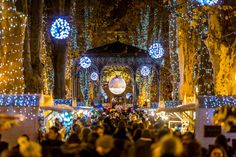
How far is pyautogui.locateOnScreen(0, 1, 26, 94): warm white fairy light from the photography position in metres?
19.0

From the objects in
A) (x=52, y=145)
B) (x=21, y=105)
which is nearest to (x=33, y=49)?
(x=21, y=105)

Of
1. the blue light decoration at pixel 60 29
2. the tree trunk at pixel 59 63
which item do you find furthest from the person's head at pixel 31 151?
the tree trunk at pixel 59 63

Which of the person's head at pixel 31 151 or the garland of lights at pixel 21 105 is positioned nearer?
the person's head at pixel 31 151

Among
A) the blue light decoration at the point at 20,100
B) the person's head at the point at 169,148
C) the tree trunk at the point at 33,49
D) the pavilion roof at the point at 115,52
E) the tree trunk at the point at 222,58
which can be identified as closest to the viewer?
the person's head at the point at 169,148

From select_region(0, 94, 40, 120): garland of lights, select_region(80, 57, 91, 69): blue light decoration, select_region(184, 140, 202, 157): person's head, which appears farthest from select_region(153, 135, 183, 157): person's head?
select_region(80, 57, 91, 69): blue light decoration

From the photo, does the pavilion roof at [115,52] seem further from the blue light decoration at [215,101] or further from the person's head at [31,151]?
the person's head at [31,151]

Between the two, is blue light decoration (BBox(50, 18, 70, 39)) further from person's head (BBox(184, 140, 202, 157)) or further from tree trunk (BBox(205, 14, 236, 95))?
person's head (BBox(184, 140, 202, 157))

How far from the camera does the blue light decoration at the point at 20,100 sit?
15398 millimetres

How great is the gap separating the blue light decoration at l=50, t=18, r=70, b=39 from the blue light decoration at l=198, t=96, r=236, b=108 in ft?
36.0

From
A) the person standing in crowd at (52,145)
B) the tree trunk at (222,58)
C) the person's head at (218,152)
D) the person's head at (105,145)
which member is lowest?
the person's head at (218,152)

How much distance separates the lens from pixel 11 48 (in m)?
19.5

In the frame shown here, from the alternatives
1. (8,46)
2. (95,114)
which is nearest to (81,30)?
(95,114)

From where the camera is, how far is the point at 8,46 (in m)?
19.3

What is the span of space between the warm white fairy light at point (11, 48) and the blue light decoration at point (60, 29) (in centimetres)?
546
